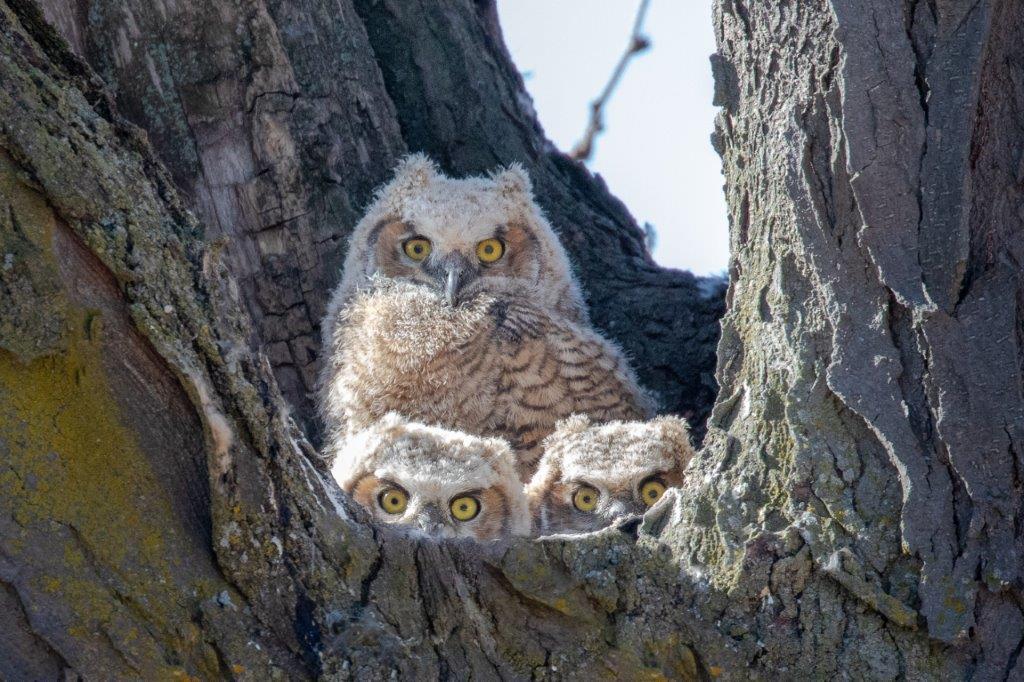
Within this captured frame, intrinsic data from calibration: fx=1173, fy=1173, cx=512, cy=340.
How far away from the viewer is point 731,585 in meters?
1.79

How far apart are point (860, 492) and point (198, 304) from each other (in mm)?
1038

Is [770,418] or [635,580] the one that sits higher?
[770,418]

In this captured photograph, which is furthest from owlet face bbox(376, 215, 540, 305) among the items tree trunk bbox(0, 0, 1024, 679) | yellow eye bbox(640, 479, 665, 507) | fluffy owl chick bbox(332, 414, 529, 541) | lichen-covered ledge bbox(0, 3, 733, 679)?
lichen-covered ledge bbox(0, 3, 733, 679)

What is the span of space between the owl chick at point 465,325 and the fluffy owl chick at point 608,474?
1.25 ft

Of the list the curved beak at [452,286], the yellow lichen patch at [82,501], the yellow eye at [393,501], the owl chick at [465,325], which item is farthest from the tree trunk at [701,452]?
the curved beak at [452,286]

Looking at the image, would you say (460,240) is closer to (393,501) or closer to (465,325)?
(465,325)

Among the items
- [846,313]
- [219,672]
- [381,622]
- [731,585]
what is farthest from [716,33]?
[219,672]

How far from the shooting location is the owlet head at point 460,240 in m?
3.54

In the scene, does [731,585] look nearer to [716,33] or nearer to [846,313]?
[846,313]

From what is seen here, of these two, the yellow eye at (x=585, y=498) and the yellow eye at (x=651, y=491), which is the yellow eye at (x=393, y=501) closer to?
the yellow eye at (x=585, y=498)

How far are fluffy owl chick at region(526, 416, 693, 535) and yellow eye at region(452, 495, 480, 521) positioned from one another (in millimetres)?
181

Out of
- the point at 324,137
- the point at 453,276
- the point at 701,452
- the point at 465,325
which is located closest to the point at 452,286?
the point at 453,276

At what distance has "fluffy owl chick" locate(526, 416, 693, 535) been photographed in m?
2.74

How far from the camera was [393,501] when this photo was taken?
9.15ft
